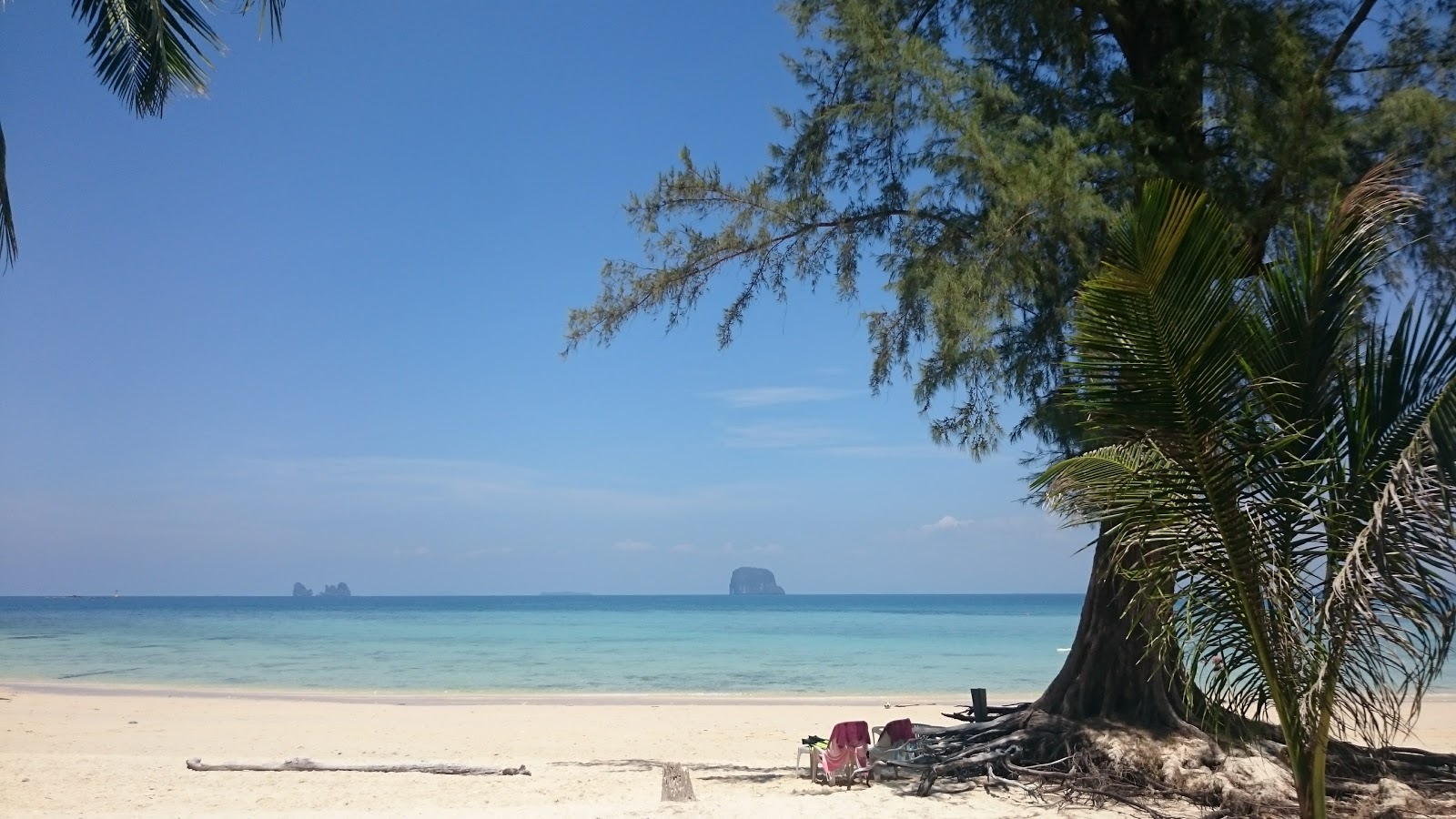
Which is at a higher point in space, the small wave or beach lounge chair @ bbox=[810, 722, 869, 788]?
beach lounge chair @ bbox=[810, 722, 869, 788]

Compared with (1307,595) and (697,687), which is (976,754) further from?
(697,687)

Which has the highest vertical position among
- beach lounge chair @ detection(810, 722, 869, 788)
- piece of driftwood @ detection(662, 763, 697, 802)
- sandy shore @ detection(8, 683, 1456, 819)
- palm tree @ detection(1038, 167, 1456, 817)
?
palm tree @ detection(1038, 167, 1456, 817)

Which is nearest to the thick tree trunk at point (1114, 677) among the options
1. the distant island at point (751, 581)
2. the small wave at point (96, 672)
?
the small wave at point (96, 672)

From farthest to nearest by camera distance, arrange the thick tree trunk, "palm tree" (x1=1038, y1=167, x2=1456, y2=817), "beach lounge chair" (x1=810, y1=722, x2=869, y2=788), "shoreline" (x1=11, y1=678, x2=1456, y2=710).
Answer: "shoreline" (x1=11, y1=678, x2=1456, y2=710) → "beach lounge chair" (x1=810, y1=722, x2=869, y2=788) → the thick tree trunk → "palm tree" (x1=1038, y1=167, x2=1456, y2=817)

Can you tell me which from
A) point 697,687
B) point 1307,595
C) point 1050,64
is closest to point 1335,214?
point 1307,595

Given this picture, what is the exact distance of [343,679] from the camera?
88.3ft

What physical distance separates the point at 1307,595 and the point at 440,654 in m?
35.6

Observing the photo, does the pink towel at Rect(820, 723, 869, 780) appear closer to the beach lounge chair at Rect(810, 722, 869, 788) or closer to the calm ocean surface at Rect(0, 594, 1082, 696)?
the beach lounge chair at Rect(810, 722, 869, 788)

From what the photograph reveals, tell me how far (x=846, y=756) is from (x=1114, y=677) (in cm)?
249

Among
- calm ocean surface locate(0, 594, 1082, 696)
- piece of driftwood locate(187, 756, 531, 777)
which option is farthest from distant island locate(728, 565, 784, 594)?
piece of driftwood locate(187, 756, 531, 777)

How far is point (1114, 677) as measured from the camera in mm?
9281

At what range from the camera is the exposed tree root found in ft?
25.4

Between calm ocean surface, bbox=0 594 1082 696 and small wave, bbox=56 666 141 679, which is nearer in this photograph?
calm ocean surface, bbox=0 594 1082 696

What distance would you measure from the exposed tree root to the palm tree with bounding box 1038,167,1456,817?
291 cm
